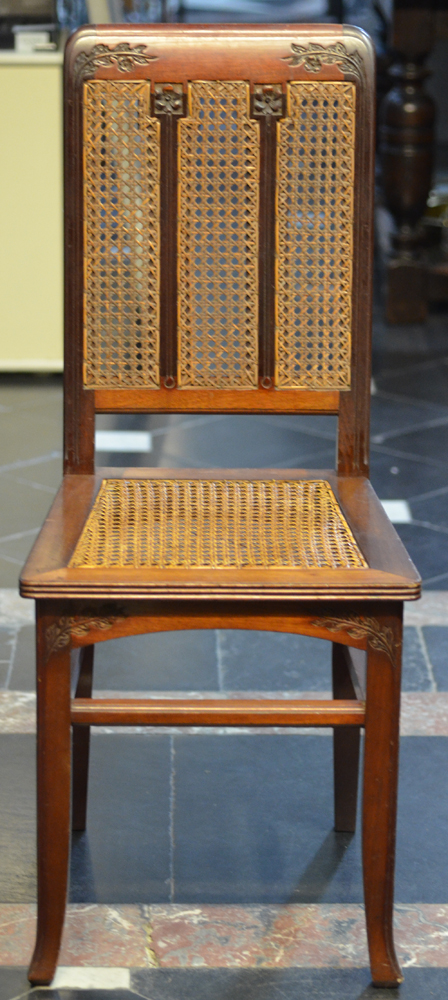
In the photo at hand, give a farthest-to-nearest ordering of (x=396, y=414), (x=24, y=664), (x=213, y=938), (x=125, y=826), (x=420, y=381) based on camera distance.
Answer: (x=420, y=381)
(x=396, y=414)
(x=24, y=664)
(x=125, y=826)
(x=213, y=938)

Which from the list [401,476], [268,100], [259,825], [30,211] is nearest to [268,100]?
[268,100]

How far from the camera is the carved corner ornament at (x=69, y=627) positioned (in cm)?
136

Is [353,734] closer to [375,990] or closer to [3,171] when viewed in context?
[375,990]

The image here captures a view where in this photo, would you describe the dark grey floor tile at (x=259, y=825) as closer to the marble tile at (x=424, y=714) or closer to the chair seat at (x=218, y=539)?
the marble tile at (x=424, y=714)

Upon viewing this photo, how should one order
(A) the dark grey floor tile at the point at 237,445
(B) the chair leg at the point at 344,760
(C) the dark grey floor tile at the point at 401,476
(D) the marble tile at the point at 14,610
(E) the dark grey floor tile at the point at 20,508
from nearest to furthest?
(B) the chair leg at the point at 344,760
(D) the marble tile at the point at 14,610
(E) the dark grey floor tile at the point at 20,508
(C) the dark grey floor tile at the point at 401,476
(A) the dark grey floor tile at the point at 237,445

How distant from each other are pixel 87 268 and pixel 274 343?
10.4 inches

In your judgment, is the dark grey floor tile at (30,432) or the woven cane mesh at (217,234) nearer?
the woven cane mesh at (217,234)

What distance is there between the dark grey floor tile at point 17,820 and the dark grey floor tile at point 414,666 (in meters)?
0.66

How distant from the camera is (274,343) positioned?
1700 millimetres

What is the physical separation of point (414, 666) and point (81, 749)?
0.76 metres

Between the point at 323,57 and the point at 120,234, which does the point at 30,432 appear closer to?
the point at 120,234

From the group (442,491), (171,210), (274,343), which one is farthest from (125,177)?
(442,491)

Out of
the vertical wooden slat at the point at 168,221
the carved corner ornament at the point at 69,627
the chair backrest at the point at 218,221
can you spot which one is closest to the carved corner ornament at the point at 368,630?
the carved corner ornament at the point at 69,627

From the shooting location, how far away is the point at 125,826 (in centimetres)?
179
